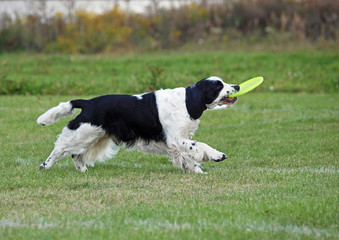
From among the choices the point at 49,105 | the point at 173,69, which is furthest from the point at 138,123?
the point at 173,69

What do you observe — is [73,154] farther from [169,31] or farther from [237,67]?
[169,31]

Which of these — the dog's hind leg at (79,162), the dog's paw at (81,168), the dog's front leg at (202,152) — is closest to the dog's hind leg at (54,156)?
the dog's hind leg at (79,162)

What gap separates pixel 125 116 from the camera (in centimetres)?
735

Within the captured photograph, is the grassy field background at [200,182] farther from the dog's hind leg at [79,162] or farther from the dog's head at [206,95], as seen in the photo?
the dog's head at [206,95]

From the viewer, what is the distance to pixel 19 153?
8.60 meters

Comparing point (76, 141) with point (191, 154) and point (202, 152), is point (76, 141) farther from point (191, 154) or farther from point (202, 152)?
point (202, 152)

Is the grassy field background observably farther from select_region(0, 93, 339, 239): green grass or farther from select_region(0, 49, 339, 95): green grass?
select_region(0, 49, 339, 95): green grass

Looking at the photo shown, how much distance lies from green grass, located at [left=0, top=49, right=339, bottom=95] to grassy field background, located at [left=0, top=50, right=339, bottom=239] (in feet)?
1.96

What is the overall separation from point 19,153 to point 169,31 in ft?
56.8

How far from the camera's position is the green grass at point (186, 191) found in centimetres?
462

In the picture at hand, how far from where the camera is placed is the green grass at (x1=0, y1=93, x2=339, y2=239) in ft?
15.1

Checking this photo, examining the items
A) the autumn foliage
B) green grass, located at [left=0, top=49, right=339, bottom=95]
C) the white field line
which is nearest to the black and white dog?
the white field line

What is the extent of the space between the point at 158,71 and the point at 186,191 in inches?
390

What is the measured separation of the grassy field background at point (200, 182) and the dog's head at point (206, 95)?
838 mm
